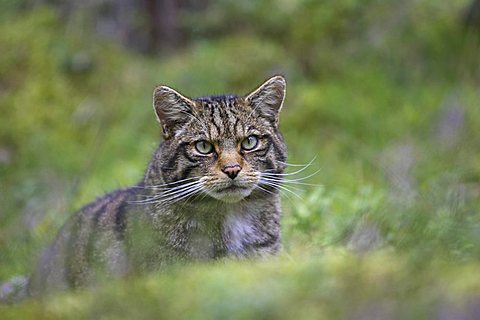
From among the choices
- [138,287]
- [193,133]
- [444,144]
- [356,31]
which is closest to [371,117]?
[356,31]

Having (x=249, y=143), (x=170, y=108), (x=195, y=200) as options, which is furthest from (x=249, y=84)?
(x=195, y=200)

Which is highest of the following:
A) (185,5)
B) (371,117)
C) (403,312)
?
(185,5)

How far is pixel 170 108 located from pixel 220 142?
1.36 ft

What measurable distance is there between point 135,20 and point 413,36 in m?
4.14

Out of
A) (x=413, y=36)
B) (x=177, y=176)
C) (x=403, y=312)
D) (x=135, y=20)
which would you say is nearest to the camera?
(x=403, y=312)

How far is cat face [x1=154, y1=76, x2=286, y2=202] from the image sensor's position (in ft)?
15.8

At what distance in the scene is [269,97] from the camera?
5.38 m

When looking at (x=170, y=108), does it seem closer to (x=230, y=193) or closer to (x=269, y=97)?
(x=269, y=97)

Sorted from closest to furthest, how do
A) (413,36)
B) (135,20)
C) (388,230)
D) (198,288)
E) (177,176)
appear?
(198,288) < (388,230) < (177,176) < (413,36) < (135,20)

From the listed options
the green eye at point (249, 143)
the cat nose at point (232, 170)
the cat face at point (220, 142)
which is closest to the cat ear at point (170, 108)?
the cat face at point (220, 142)

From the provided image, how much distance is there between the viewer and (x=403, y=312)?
252 centimetres

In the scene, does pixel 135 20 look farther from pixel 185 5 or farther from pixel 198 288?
pixel 198 288

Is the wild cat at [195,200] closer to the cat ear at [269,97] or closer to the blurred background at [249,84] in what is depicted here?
the cat ear at [269,97]

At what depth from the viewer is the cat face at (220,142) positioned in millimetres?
4820
